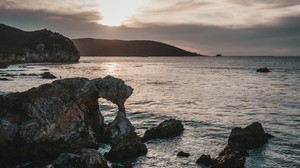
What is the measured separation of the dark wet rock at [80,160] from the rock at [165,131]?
11095mm

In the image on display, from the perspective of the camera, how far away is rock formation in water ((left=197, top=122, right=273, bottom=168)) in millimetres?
25016

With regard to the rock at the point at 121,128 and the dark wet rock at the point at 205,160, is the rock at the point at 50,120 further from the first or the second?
the dark wet rock at the point at 205,160

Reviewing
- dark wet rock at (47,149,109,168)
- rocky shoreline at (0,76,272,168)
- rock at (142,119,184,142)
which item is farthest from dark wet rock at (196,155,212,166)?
dark wet rock at (47,149,109,168)

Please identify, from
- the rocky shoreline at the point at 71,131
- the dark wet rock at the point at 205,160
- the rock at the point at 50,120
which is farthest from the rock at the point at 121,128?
the dark wet rock at the point at 205,160

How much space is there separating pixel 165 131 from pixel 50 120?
39.9 feet

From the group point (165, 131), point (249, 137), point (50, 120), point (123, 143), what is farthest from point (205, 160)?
point (50, 120)

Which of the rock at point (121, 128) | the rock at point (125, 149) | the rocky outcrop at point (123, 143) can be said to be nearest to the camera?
the rock at point (125, 149)

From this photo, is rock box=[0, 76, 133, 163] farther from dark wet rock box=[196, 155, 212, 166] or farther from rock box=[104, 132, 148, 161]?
dark wet rock box=[196, 155, 212, 166]

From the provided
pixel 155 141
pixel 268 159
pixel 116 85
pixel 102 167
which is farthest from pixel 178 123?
pixel 102 167

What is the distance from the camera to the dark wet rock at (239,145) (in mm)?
25000

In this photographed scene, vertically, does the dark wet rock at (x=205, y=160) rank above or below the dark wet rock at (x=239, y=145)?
below

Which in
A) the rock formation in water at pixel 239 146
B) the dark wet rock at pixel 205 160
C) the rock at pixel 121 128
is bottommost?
the dark wet rock at pixel 205 160

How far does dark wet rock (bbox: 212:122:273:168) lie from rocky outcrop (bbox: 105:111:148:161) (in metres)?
6.28

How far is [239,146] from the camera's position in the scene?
29.4 m
